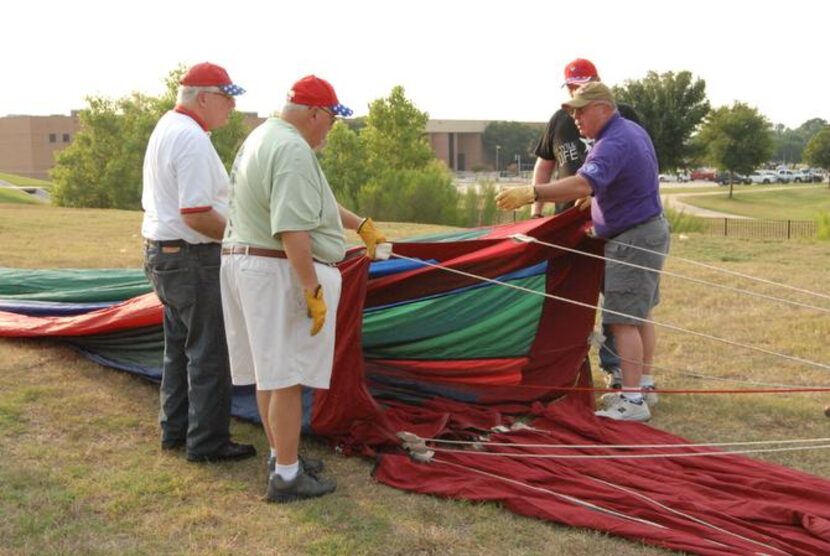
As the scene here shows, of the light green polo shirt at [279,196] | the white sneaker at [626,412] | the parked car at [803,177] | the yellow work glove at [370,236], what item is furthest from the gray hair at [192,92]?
the parked car at [803,177]

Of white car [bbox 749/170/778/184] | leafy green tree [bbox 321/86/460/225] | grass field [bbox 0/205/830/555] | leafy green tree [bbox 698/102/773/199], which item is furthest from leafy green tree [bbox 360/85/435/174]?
white car [bbox 749/170/778/184]

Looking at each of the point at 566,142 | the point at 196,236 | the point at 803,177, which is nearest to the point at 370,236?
the point at 196,236

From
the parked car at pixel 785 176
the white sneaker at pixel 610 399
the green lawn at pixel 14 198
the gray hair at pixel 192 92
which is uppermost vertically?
the gray hair at pixel 192 92

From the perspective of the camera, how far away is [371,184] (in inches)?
907

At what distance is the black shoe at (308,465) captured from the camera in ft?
12.1

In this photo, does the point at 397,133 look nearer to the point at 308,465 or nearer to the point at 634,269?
the point at 634,269

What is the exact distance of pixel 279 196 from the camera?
10.5 feet

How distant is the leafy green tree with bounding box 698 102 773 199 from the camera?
41.7 meters

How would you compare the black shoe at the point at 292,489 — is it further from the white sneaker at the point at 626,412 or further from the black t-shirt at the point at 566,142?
the black t-shirt at the point at 566,142

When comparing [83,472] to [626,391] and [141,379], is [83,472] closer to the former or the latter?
[141,379]

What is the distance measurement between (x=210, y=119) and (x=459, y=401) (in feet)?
6.28

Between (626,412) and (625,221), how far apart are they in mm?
979

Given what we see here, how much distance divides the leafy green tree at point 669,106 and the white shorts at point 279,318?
124 ft

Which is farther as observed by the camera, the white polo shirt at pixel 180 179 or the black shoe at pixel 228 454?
the black shoe at pixel 228 454
